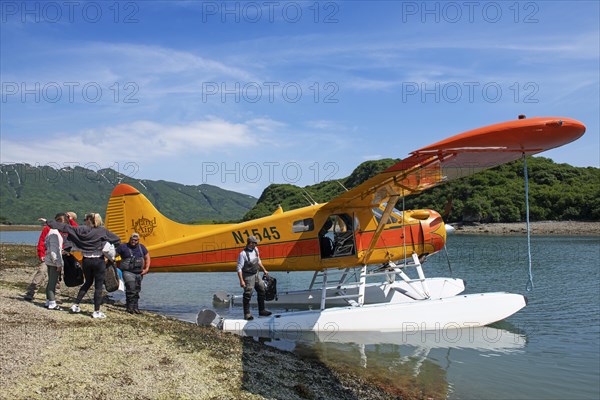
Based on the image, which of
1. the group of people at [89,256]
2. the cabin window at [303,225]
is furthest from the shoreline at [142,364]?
the cabin window at [303,225]

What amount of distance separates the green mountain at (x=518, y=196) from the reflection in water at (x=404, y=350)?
43.7m

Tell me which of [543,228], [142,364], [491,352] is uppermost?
[543,228]

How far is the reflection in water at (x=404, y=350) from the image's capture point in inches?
261

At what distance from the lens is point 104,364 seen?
16.6 feet

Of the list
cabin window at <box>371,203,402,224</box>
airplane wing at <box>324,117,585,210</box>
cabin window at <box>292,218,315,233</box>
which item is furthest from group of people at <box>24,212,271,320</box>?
airplane wing at <box>324,117,585,210</box>

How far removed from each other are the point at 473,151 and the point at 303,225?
4678 millimetres

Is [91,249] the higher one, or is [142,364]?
[91,249]

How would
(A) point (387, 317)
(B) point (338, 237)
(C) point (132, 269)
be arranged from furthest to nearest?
(B) point (338, 237), (A) point (387, 317), (C) point (132, 269)

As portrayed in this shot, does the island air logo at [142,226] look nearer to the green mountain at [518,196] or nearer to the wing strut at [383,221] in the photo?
the wing strut at [383,221]

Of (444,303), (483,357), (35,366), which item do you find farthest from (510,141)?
(35,366)

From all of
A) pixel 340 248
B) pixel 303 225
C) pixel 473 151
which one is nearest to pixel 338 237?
pixel 340 248

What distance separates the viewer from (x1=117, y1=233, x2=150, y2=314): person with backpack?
28.3 ft

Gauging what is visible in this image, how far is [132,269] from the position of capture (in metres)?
8.73

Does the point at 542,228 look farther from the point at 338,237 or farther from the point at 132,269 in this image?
the point at 132,269
